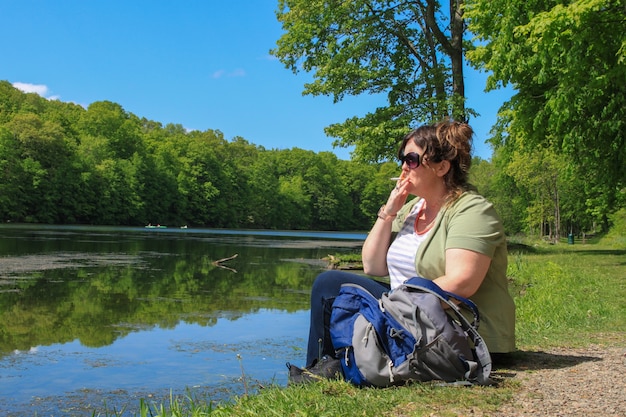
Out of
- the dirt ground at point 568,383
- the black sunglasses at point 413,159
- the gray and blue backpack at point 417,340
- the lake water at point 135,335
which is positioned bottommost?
the lake water at point 135,335

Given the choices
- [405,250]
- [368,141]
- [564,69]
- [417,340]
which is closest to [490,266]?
[405,250]

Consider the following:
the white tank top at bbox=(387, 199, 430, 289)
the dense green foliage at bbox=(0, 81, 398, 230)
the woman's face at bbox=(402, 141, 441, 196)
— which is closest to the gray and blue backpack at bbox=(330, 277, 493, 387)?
the white tank top at bbox=(387, 199, 430, 289)

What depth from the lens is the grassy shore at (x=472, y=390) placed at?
2783mm

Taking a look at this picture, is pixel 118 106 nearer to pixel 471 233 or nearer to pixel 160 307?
pixel 160 307

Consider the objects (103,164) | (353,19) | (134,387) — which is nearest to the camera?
(134,387)

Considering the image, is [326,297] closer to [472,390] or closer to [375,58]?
[472,390]

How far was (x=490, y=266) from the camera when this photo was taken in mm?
3252

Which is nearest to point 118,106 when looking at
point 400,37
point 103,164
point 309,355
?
point 103,164

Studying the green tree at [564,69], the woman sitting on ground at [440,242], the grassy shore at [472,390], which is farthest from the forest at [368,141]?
the woman sitting on ground at [440,242]

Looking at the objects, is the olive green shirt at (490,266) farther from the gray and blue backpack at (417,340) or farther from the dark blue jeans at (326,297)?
the dark blue jeans at (326,297)

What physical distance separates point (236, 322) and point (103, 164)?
5830 centimetres

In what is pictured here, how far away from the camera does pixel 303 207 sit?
9162cm

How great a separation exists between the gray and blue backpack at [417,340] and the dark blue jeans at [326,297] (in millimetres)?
221

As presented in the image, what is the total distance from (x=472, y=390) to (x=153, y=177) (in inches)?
2705
